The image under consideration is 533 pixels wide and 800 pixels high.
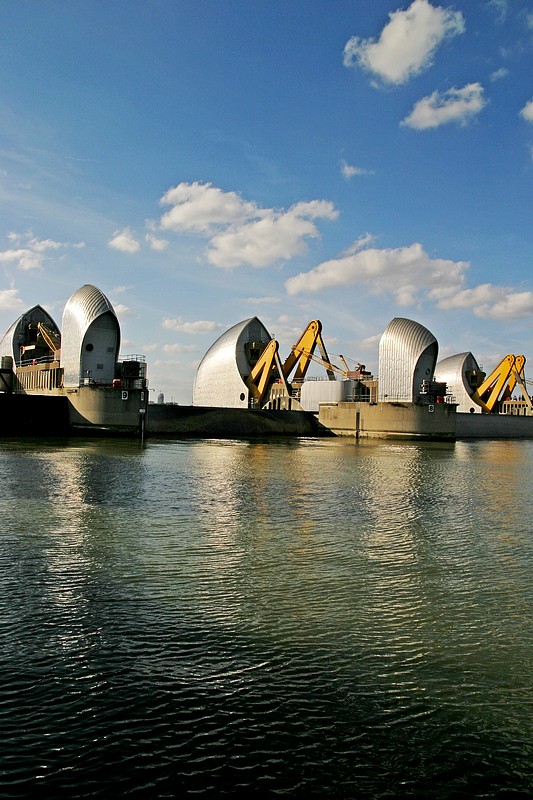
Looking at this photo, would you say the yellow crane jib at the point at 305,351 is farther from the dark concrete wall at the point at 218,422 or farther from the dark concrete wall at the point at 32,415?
the dark concrete wall at the point at 32,415

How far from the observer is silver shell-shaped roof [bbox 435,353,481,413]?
9894 cm

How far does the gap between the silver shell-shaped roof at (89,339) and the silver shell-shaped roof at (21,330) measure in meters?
23.8

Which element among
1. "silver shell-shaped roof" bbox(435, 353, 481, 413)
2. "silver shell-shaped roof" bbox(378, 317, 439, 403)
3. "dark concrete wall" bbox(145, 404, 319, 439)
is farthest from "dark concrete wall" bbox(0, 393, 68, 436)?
"silver shell-shaped roof" bbox(435, 353, 481, 413)

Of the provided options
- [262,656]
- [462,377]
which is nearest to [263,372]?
[462,377]

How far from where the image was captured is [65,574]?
33.7ft

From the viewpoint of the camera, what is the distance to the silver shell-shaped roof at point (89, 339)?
61344 millimetres

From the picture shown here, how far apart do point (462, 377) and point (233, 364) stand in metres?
38.2

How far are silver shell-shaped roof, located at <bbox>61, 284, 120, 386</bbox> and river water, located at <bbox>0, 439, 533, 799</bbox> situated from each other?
153 feet

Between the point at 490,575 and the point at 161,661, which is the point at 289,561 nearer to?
the point at 490,575

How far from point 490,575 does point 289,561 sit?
357 cm

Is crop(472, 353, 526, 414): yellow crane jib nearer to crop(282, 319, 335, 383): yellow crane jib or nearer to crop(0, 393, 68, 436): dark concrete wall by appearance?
crop(282, 319, 335, 383): yellow crane jib

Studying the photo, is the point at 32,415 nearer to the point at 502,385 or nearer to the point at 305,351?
the point at 305,351

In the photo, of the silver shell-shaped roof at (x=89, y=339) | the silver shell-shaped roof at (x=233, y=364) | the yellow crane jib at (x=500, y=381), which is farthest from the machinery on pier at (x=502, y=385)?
the silver shell-shaped roof at (x=89, y=339)

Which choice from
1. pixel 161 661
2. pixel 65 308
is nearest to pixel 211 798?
pixel 161 661
